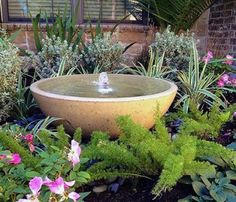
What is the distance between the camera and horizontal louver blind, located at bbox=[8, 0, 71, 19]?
373 centimetres

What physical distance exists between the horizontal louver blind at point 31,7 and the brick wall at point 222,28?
2112 millimetres

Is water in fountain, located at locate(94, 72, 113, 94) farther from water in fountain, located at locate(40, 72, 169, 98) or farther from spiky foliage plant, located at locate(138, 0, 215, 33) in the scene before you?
spiky foliage plant, located at locate(138, 0, 215, 33)

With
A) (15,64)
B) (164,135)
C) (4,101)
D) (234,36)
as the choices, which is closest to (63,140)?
(164,135)

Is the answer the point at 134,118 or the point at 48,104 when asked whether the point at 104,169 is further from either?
the point at 48,104

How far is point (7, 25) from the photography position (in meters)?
3.47

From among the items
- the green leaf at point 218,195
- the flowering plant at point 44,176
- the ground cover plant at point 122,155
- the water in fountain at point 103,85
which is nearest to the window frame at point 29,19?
the ground cover plant at point 122,155

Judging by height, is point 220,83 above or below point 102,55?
below

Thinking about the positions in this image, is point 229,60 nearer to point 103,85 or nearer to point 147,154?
point 103,85

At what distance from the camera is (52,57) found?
2764 mm

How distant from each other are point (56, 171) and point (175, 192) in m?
0.60

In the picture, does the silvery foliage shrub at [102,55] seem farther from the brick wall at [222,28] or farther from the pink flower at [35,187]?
the pink flower at [35,187]

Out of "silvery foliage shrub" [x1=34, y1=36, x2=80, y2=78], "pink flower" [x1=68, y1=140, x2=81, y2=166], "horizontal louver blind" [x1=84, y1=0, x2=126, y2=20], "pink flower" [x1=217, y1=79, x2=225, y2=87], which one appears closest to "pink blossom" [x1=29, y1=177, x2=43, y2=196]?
"pink flower" [x1=68, y1=140, x2=81, y2=166]

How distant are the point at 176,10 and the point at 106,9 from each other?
3.52ft

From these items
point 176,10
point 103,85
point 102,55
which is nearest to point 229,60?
point 176,10
